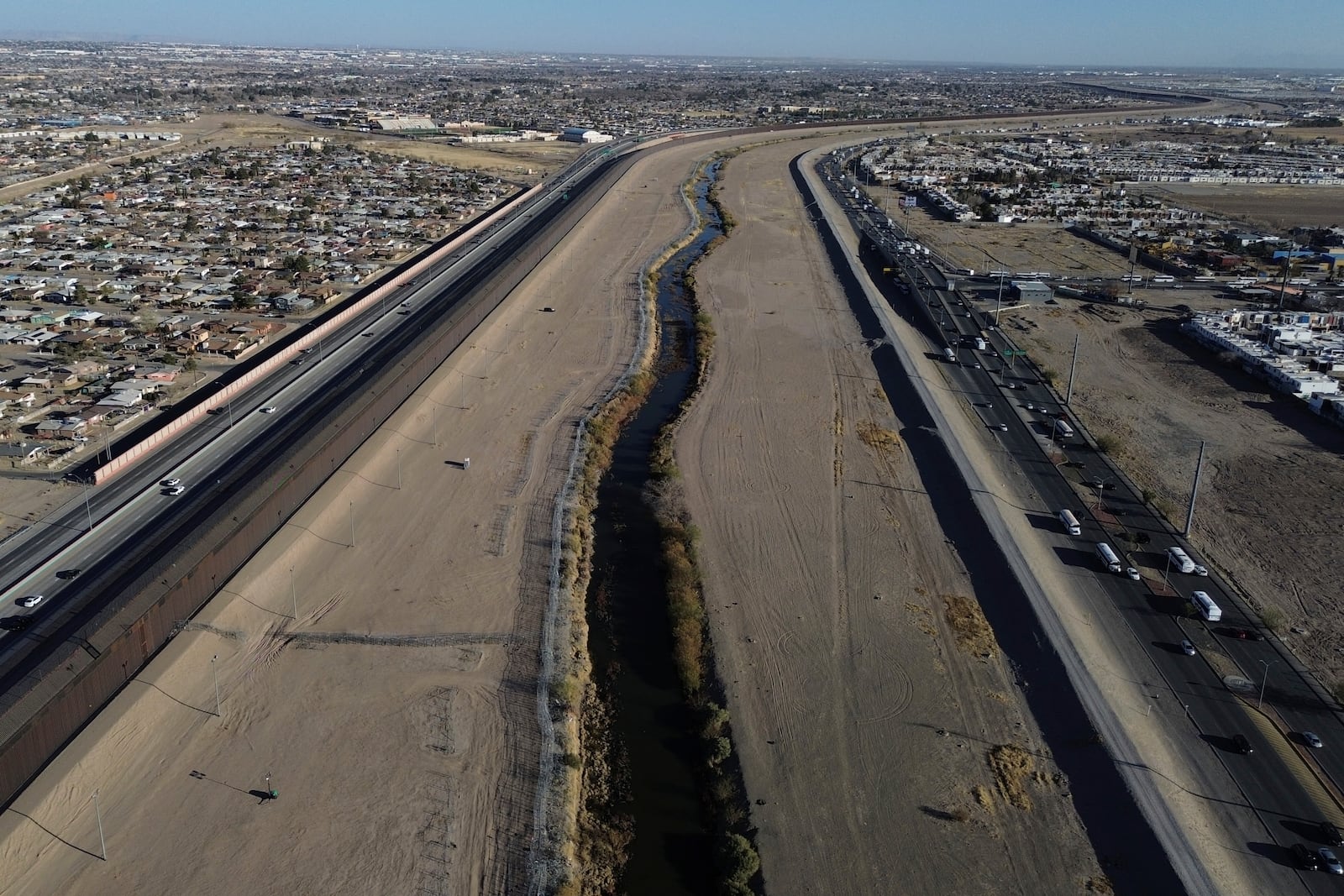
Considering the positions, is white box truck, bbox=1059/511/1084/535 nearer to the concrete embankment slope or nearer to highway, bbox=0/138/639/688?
the concrete embankment slope

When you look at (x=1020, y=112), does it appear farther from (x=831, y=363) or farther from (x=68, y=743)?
(x=68, y=743)

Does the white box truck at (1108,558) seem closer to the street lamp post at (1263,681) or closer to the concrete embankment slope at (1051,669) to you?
the concrete embankment slope at (1051,669)

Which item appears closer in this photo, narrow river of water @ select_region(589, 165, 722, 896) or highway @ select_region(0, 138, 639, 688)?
narrow river of water @ select_region(589, 165, 722, 896)

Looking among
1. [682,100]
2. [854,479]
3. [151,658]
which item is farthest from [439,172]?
[682,100]

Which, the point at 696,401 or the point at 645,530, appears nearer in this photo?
the point at 645,530

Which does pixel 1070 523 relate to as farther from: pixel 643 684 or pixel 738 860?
pixel 738 860

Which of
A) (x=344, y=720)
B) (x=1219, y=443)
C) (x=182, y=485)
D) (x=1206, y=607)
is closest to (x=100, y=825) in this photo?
(x=344, y=720)

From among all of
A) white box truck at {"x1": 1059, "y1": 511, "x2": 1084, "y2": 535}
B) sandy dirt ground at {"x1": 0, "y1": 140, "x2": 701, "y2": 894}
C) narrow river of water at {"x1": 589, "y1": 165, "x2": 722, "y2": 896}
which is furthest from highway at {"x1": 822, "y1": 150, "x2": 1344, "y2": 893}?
sandy dirt ground at {"x1": 0, "y1": 140, "x2": 701, "y2": 894}

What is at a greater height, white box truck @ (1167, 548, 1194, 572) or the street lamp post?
white box truck @ (1167, 548, 1194, 572)
